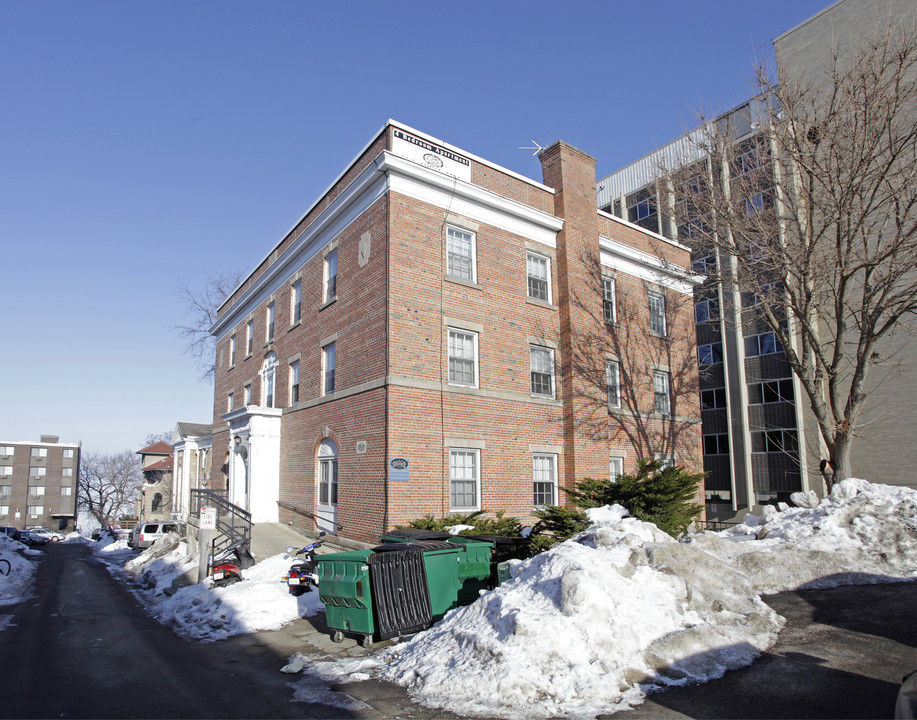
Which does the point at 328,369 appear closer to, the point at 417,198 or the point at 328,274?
the point at 328,274

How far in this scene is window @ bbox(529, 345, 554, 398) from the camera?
18.8 metres

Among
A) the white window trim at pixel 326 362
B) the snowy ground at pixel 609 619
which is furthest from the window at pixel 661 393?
the white window trim at pixel 326 362

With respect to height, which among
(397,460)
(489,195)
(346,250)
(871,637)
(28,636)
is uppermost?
(489,195)

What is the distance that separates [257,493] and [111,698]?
1399cm

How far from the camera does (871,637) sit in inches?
301

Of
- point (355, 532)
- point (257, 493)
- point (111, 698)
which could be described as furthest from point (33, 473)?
point (111, 698)

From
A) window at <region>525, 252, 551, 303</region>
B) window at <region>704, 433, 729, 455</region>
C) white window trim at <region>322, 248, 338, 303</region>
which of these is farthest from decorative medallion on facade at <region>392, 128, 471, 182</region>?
window at <region>704, 433, 729, 455</region>

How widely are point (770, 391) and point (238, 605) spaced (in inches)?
1268

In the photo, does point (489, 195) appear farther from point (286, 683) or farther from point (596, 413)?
point (286, 683)

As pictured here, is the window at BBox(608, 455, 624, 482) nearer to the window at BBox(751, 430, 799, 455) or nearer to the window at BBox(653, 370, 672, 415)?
the window at BBox(653, 370, 672, 415)

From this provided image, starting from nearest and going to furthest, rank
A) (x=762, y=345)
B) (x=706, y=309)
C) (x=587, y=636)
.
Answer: (x=587, y=636), (x=762, y=345), (x=706, y=309)

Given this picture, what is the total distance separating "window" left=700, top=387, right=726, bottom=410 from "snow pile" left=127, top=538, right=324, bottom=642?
29.7 meters

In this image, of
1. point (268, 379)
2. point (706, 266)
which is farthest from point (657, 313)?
point (268, 379)

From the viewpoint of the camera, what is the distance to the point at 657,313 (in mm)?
23609
